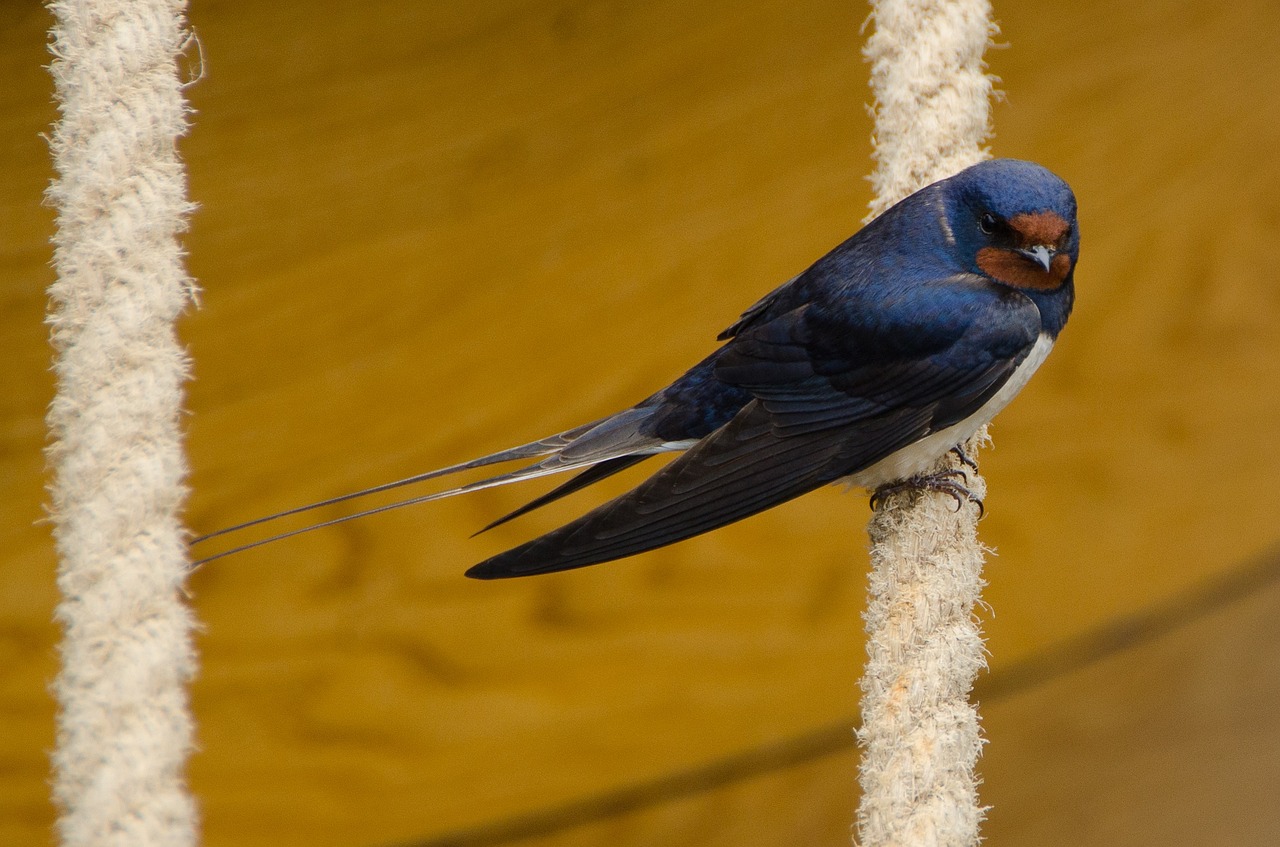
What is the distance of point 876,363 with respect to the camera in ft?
3.15

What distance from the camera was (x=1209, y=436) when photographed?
161 centimetres

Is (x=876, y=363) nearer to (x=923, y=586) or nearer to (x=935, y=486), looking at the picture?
(x=935, y=486)

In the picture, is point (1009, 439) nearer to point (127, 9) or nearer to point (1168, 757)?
point (1168, 757)

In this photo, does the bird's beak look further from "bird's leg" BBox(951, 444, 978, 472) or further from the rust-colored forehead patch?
"bird's leg" BBox(951, 444, 978, 472)

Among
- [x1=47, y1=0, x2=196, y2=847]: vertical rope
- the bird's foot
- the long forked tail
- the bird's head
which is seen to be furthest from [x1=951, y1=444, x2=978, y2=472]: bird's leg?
[x1=47, y1=0, x2=196, y2=847]: vertical rope

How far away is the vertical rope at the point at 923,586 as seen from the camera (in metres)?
0.66

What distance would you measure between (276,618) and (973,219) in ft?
2.62

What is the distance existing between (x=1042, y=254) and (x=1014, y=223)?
0.10 ft

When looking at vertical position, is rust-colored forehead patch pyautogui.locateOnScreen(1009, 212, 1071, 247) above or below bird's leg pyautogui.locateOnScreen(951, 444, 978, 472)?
above

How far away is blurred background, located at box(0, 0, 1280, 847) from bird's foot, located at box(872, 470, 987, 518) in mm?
373

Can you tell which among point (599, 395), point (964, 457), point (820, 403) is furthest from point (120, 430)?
point (599, 395)

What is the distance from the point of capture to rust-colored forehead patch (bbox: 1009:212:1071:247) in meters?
0.90

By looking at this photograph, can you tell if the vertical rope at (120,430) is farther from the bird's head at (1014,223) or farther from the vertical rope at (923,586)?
the bird's head at (1014,223)

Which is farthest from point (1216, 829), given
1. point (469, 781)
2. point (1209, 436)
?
point (469, 781)
